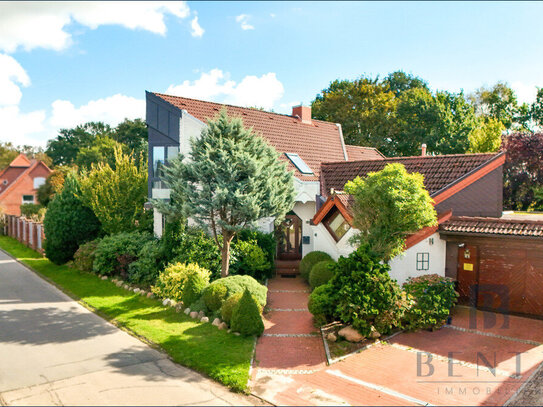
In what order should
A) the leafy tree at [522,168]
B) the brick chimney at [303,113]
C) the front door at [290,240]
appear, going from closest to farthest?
the front door at [290,240]
the brick chimney at [303,113]
the leafy tree at [522,168]

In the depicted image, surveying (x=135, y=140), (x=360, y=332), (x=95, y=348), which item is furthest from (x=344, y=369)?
(x=135, y=140)

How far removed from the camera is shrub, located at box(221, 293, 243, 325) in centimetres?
1248

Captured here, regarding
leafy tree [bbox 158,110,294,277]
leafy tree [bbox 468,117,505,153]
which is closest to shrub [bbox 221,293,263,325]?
Answer: leafy tree [bbox 158,110,294,277]

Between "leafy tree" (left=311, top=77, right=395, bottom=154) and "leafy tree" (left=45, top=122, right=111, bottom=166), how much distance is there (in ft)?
140

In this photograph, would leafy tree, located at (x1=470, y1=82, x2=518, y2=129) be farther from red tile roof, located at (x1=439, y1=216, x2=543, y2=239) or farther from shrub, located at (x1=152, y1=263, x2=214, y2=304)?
shrub, located at (x1=152, y1=263, x2=214, y2=304)

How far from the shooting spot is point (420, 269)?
1505 centimetres

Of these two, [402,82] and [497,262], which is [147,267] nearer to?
[497,262]

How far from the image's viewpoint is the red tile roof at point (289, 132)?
2095 centimetres

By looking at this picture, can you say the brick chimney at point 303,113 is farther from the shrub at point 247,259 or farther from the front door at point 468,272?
the front door at point 468,272

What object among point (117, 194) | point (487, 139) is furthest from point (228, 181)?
point (487, 139)

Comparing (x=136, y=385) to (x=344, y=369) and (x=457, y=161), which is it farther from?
(x=457, y=161)

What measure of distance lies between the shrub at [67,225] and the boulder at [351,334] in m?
15.4

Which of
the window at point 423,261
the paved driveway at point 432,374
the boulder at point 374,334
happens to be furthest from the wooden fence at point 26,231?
the paved driveway at point 432,374

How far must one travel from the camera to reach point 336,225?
17266mm
